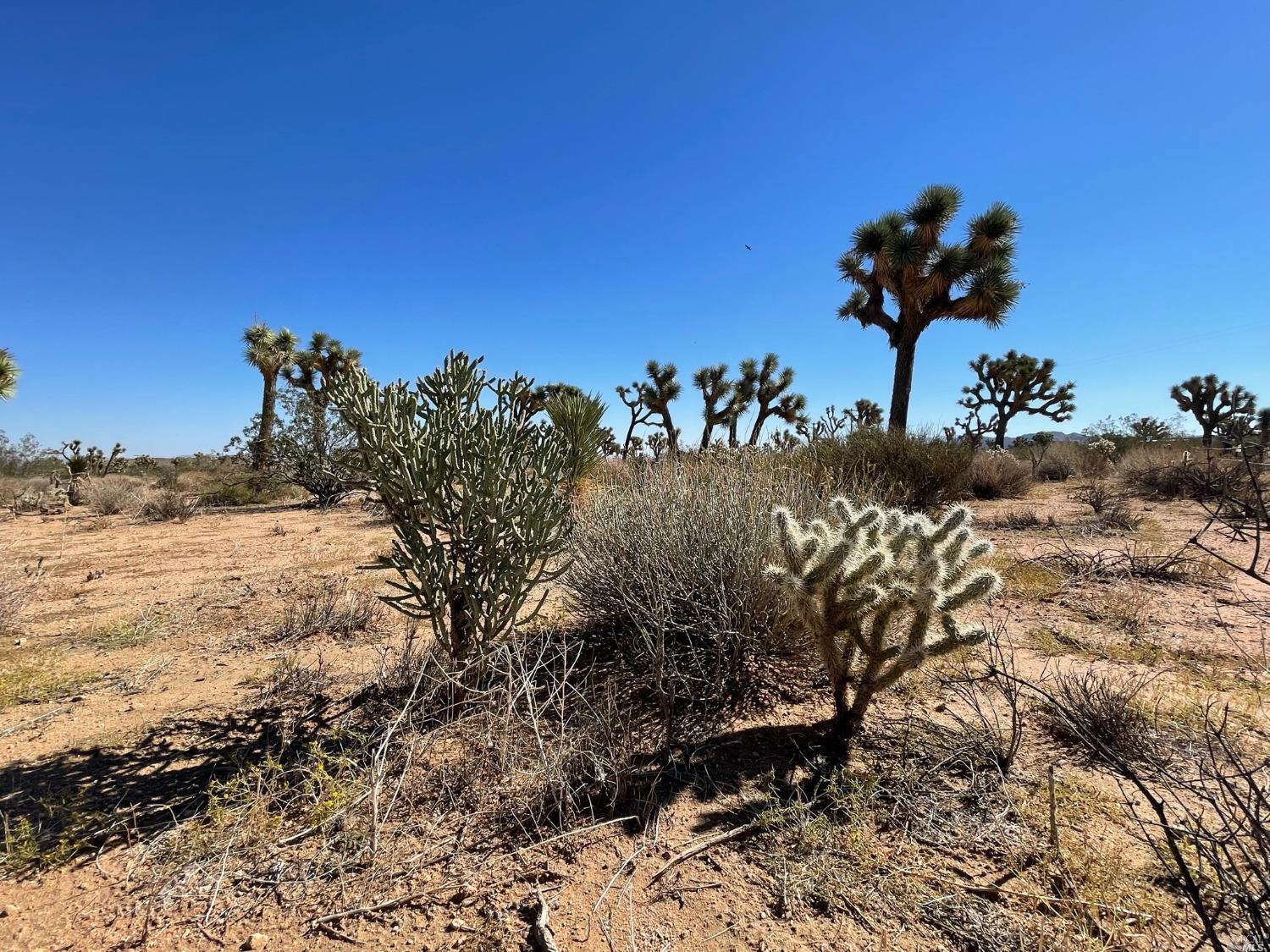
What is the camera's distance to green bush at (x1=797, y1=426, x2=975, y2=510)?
9.21 meters

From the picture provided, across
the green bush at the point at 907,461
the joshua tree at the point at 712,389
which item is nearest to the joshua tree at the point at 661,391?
the joshua tree at the point at 712,389

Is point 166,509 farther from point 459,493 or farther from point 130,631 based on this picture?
point 459,493

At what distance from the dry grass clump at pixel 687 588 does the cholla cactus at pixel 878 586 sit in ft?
1.02

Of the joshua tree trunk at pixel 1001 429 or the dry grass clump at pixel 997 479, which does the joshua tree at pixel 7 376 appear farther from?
the joshua tree trunk at pixel 1001 429

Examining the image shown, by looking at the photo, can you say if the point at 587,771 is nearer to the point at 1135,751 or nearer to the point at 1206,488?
the point at 1206,488

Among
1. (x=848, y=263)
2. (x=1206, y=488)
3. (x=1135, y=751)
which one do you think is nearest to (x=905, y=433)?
(x=848, y=263)

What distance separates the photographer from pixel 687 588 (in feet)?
11.1

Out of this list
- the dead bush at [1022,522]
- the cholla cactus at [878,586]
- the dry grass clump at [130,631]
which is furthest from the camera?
the dead bush at [1022,522]

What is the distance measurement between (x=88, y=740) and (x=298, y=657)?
3.81 feet

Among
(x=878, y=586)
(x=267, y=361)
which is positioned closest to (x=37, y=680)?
(x=878, y=586)

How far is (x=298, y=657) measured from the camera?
3.99 metres

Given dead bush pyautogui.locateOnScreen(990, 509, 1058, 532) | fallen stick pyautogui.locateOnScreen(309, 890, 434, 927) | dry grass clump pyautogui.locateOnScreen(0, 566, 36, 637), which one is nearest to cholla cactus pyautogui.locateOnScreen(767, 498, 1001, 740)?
fallen stick pyautogui.locateOnScreen(309, 890, 434, 927)

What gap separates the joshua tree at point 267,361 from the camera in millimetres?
15328

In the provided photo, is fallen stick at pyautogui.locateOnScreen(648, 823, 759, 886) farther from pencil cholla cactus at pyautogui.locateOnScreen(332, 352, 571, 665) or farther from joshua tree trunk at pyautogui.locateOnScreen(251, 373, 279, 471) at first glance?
joshua tree trunk at pyautogui.locateOnScreen(251, 373, 279, 471)
